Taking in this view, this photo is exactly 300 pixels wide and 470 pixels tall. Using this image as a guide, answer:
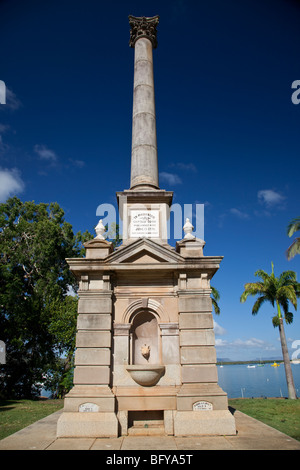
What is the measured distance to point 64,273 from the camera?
28.5m

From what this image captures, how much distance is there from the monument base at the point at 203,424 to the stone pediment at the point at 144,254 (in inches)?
169

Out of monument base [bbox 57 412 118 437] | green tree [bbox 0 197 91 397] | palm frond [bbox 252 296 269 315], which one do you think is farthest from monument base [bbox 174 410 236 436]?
palm frond [bbox 252 296 269 315]

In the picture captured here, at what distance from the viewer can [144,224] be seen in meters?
11.9

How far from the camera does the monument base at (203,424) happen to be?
336 inches

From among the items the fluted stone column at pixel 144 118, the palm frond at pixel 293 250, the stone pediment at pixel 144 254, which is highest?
the fluted stone column at pixel 144 118

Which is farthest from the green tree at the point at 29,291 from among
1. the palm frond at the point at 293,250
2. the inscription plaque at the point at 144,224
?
the palm frond at the point at 293,250

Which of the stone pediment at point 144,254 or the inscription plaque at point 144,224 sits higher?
the inscription plaque at point 144,224

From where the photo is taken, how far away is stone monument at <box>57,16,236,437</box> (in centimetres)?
871

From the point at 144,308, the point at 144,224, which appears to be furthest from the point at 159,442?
the point at 144,224

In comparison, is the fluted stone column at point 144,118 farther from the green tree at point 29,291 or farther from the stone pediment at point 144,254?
the green tree at point 29,291

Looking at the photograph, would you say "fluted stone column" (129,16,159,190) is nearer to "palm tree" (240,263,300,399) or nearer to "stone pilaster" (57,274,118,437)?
"stone pilaster" (57,274,118,437)

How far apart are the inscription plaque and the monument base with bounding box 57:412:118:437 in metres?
5.81

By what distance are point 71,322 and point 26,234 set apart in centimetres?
898
